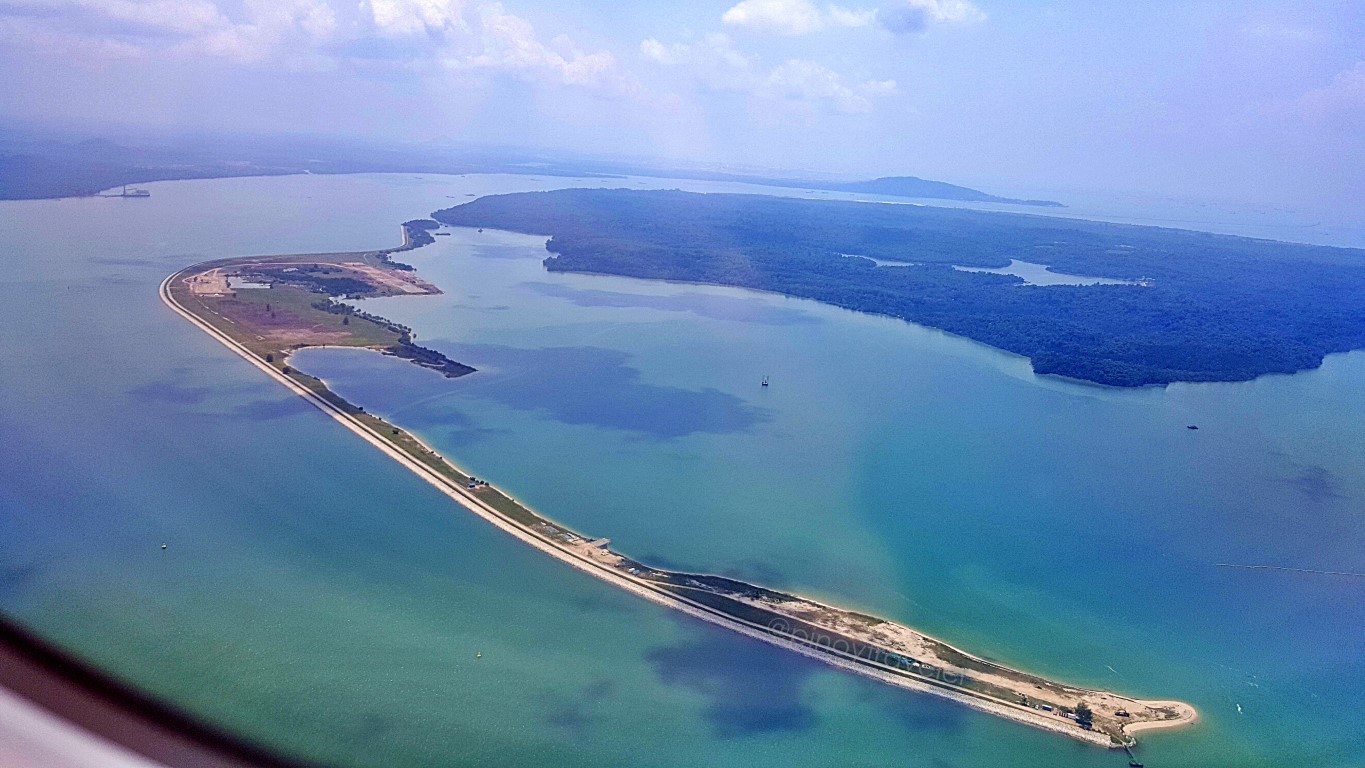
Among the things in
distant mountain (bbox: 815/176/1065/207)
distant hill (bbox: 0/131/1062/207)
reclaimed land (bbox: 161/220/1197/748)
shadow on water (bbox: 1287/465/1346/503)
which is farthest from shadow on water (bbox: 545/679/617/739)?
distant mountain (bbox: 815/176/1065/207)

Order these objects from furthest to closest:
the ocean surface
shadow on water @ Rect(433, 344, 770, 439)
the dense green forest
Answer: the dense green forest, shadow on water @ Rect(433, 344, 770, 439), the ocean surface

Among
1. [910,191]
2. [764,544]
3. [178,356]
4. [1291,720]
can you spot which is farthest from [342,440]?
[910,191]

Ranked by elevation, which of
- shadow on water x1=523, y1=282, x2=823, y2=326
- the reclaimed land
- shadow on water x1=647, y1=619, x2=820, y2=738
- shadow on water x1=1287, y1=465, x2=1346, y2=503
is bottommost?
shadow on water x1=647, y1=619, x2=820, y2=738

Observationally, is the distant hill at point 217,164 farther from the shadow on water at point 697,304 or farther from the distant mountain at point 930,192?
the shadow on water at point 697,304

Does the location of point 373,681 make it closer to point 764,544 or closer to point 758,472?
point 764,544

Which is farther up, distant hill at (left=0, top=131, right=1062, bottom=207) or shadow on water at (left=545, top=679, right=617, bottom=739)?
distant hill at (left=0, top=131, right=1062, bottom=207)

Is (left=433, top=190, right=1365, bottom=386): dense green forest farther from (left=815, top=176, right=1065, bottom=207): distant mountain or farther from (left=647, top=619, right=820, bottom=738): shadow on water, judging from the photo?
(left=815, top=176, right=1065, bottom=207): distant mountain

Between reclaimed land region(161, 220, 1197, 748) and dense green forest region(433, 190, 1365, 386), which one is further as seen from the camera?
dense green forest region(433, 190, 1365, 386)
